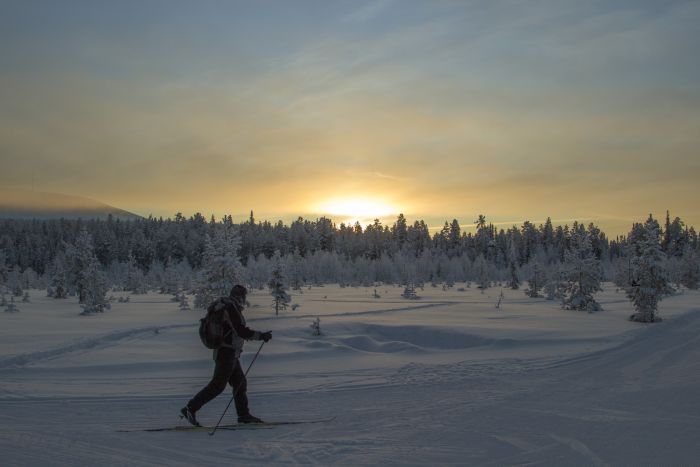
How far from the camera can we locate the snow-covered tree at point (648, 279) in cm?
2594

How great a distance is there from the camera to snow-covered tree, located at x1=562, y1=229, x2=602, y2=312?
3278cm

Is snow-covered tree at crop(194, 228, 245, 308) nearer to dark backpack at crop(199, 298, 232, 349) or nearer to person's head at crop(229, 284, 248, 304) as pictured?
person's head at crop(229, 284, 248, 304)

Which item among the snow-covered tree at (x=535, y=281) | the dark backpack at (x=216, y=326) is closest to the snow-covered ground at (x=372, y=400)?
the dark backpack at (x=216, y=326)

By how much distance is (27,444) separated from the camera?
624 cm

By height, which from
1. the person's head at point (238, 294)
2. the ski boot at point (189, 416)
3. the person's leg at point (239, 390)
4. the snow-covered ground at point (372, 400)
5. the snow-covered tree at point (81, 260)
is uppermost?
the snow-covered tree at point (81, 260)

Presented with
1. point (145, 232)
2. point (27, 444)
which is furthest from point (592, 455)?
point (145, 232)

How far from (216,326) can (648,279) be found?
2603 centimetres

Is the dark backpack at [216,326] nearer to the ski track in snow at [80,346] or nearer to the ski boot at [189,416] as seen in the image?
the ski boot at [189,416]

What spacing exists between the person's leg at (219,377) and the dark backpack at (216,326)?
17cm

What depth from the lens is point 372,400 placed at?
9.35m

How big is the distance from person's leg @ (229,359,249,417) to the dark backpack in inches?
19.0

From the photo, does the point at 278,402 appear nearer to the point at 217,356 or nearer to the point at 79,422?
the point at 217,356

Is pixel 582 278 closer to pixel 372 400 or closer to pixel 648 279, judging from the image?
pixel 648 279

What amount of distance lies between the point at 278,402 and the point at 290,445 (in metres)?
2.84
